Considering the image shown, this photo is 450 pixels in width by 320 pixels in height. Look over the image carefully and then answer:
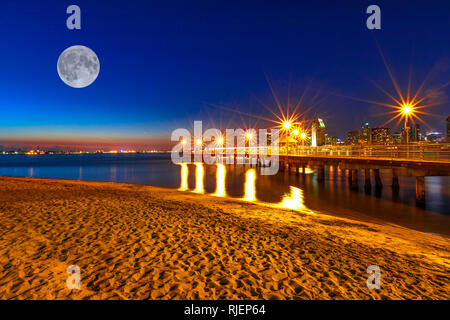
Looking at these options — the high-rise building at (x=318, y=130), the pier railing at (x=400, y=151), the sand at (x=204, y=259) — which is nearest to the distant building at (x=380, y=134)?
the high-rise building at (x=318, y=130)

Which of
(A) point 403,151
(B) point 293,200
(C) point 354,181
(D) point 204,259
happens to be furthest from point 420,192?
(D) point 204,259

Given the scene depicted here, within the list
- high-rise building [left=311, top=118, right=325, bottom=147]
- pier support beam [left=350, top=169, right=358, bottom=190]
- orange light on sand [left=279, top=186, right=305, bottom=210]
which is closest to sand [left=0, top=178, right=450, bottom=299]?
orange light on sand [left=279, top=186, right=305, bottom=210]

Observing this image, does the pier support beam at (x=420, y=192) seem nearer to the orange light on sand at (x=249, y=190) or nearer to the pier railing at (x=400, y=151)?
the pier railing at (x=400, y=151)

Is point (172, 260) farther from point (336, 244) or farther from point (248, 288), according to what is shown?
point (336, 244)

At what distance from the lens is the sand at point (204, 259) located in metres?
4.21

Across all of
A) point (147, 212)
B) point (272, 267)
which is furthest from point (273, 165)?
point (272, 267)

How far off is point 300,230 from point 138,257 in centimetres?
539

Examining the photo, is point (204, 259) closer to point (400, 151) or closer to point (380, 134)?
point (400, 151)

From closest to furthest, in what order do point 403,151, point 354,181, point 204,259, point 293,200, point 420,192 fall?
point 204,259 < point 420,192 < point 403,151 < point 293,200 < point 354,181

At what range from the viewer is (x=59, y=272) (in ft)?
15.3

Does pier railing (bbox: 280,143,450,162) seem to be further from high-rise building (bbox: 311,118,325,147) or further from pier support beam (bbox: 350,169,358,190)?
high-rise building (bbox: 311,118,325,147)

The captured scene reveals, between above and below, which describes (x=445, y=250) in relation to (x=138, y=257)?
below

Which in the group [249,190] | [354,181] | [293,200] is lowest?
[293,200]

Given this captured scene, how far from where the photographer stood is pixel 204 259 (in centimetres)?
541
